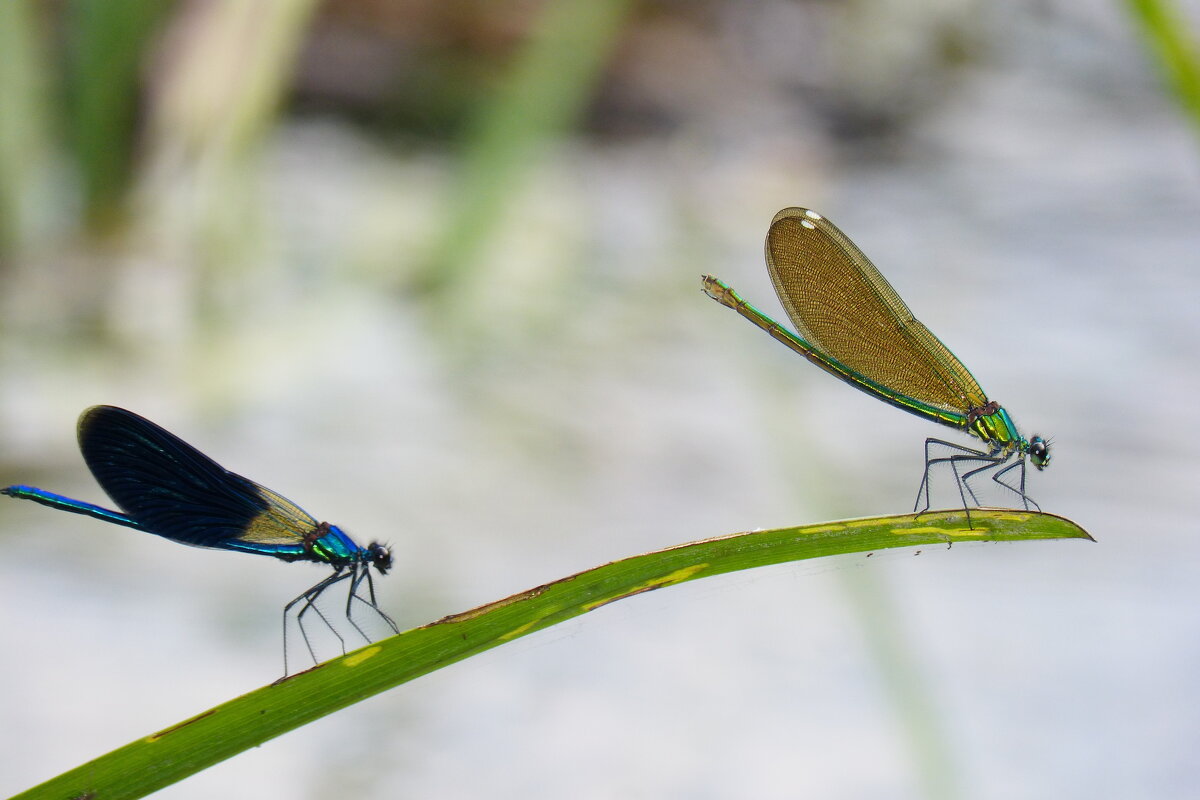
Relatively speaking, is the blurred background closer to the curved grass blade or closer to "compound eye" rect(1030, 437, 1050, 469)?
the curved grass blade

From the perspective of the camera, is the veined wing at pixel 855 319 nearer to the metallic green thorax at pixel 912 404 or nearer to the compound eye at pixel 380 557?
the metallic green thorax at pixel 912 404

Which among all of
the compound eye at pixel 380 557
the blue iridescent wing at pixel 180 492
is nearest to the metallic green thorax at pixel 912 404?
the compound eye at pixel 380 557

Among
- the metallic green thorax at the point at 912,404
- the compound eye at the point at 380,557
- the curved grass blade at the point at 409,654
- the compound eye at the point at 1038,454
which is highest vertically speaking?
the metallic green thorax at the point at 912,404

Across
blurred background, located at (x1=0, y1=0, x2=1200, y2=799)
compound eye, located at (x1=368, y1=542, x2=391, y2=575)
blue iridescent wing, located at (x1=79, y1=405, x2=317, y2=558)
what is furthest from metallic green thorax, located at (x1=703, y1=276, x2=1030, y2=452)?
blue iridescent wing, located at (x1=79, y1=405, x2=317, y2=558)

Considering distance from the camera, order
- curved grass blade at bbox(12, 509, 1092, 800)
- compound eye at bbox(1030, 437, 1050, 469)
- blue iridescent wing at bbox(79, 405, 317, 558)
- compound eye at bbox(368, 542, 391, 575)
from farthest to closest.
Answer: compound eye at bbox(1030, 437, 1050, 469) → compound eye at bbox(368, 542, 391, 575) → blue iridescent wing at bbox(79, 405, 317, 558) → curved grass blade at bbox(12, 509, 1092, 800)

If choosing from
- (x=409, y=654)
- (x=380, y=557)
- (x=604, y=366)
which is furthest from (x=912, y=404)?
(x=604, y=366)

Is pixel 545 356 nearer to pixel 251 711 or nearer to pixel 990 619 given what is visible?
pixel 990 619

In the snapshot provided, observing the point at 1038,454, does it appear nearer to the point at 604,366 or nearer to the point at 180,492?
the point at 180,492
